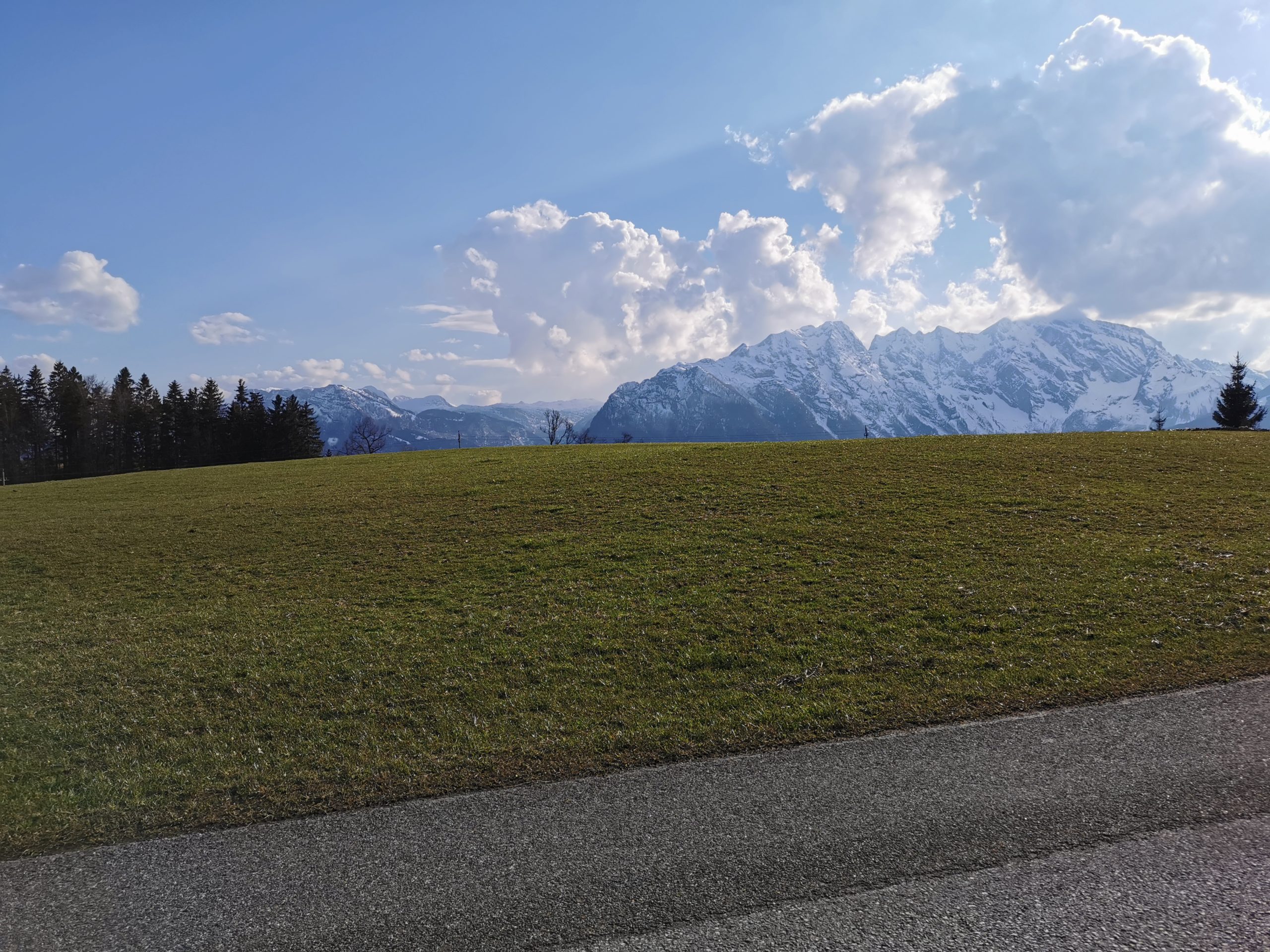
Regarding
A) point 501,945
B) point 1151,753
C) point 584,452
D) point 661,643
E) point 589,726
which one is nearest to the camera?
point 501,945

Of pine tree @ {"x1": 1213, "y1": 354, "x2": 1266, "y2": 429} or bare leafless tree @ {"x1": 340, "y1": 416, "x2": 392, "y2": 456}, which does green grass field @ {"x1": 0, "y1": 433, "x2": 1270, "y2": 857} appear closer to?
pine tree @ {"x1": 1213, "y1": 354, "x2": 1266, "y2": 429}

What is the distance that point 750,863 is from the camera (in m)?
6.19

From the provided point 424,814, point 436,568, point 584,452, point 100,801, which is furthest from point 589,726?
point 584,452

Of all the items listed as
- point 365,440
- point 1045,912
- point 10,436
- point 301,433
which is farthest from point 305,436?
point 1045,912

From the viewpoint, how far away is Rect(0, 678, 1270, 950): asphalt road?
548cm

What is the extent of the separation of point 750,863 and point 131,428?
109 metres

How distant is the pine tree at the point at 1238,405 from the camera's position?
75.4 metres

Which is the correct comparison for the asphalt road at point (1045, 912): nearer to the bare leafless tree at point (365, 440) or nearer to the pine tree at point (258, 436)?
the pine tree at point (258, 436)

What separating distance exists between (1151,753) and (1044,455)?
25917mm

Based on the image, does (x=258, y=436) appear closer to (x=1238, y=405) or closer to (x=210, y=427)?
(x=210, y=427)

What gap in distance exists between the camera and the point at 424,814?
7.41 metres

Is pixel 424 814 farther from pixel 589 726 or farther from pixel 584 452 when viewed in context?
pixel 584 452

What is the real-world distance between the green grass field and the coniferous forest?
7193cm

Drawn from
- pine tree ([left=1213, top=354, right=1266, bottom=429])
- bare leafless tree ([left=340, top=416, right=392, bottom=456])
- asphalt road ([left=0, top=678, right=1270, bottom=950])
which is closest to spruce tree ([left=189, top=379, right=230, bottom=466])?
bare leafless tree ([left=340, top=416, right=392, bottom=456])
